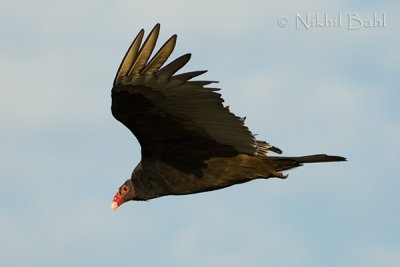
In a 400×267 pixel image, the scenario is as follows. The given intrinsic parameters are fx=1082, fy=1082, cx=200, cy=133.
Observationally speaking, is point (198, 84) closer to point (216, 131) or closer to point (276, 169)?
point (216, 131)

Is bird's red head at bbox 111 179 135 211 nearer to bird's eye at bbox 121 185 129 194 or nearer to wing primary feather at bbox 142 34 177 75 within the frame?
bird's eye at bbox 121 185 129 194

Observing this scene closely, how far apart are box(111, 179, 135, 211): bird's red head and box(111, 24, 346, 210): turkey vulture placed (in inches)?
0.7

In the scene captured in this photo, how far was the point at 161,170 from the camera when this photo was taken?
9.87m

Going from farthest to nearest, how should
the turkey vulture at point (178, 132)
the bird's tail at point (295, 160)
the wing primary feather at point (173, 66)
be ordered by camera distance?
the bird's tail at point (295, 160), the turkey vulture at point (178, 132), the wing primary feather at point (173, 66)

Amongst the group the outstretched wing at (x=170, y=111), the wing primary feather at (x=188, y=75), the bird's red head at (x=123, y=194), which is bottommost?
the bird's red head at (x=123, y=194)

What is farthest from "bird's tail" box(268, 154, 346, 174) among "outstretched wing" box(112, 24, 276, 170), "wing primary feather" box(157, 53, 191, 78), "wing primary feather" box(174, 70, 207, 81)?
"wing primary feather" box(157, 53, 191, 78)

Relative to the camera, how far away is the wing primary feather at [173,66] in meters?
8.73

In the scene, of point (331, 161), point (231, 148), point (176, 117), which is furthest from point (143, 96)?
point (331, 161)

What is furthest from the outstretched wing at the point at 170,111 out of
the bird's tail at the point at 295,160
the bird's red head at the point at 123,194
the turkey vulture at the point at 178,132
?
the bird's red head at the point at 123,194

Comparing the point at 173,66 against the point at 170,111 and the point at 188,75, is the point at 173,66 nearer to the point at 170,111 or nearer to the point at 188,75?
the point at 188,75

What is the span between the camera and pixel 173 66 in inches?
346

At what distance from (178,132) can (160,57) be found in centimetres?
95

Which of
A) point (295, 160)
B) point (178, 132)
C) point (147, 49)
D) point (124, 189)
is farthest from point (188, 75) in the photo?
point (124, 189)

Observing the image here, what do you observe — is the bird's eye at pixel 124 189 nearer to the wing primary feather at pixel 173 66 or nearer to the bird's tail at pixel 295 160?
the bird's tail at pixel 295 160
